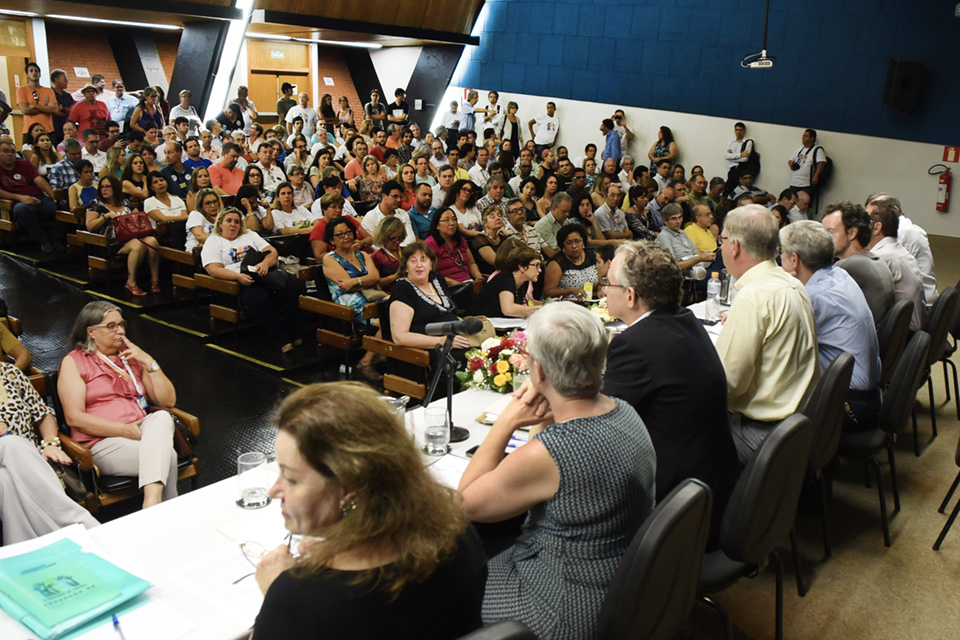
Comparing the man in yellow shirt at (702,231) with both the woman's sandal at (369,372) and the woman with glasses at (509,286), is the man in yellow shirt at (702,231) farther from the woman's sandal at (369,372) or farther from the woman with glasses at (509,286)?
the woman's sandal at (369,372)

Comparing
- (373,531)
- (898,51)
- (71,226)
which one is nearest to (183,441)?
(373,531)

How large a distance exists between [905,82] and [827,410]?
10.9m

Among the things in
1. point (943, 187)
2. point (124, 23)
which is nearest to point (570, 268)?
point (943, 187)

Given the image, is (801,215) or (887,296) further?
(801,215)

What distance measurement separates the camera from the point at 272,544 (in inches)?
78.6

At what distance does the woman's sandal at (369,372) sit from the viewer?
5344mm

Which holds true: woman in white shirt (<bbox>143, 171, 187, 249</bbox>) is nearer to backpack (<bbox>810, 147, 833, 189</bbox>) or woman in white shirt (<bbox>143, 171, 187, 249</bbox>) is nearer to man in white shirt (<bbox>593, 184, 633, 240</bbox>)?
man in white shirt (<bbox>593, 184, 633, 240</bbox>)

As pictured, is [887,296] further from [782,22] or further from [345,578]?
[782,22]

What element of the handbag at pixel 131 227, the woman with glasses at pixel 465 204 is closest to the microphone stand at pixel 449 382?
the woman with glasses at pixel 465 204

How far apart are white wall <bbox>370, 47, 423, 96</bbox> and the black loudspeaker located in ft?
30.0

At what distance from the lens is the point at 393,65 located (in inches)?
671

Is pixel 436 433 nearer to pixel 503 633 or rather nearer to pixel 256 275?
pixel 503 633

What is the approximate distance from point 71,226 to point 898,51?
39.0 feet

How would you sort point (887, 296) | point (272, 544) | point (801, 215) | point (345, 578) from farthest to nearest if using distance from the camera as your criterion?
point (801, 215) → point (887, 296) → point (272, 544) → point (345, 578)
